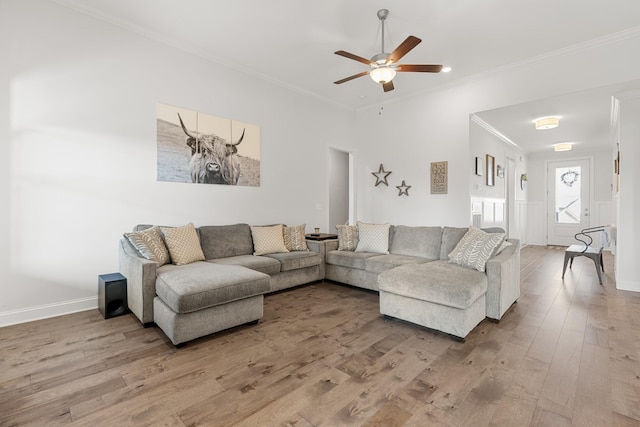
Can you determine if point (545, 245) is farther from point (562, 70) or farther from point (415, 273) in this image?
point (415, 273)

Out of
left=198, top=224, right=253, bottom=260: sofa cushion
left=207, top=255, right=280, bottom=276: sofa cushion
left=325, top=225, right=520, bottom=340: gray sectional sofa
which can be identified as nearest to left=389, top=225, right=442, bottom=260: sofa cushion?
left=325, top=225, right=520, bottom=340: gray sectional sofa

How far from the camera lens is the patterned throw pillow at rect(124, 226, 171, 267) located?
2.94 metres

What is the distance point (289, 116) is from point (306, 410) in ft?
14.5

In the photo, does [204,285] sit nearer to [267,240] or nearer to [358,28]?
[267,240]

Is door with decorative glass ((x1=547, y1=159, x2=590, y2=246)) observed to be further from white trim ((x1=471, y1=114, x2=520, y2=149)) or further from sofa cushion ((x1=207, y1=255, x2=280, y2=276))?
sofa cushion ((x1=207, y1=255, x2=280, y2=276))

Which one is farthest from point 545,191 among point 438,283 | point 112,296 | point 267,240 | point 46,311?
point 46,311

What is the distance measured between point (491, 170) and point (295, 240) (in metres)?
4.33

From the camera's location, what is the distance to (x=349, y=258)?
401 cm

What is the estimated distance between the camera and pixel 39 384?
1.85 metres

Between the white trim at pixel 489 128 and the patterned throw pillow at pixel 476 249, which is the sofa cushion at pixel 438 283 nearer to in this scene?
the patterned throw pillow at pixel 476 249

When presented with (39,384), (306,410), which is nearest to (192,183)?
(39,384)

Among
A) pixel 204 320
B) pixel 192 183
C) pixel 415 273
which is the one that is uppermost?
pixel 192 183

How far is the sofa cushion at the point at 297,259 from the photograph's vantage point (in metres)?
3.82

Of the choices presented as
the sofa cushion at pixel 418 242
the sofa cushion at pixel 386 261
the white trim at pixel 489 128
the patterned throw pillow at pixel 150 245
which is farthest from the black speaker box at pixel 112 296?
the white trim at pixel 489 128
